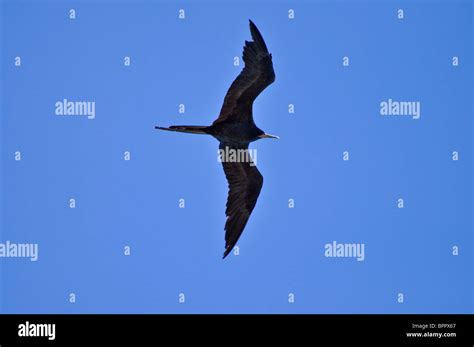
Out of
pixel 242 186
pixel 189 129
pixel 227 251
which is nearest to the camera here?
pixel 189 129

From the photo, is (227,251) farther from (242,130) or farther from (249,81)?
(249,81)

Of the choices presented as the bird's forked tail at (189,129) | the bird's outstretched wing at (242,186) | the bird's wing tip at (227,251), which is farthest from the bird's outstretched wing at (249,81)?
the bird's wing tip at (227,251)

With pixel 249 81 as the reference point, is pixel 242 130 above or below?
below

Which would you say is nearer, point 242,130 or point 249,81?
point 249,81

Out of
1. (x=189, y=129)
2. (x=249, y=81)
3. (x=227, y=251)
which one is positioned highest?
Result: (x=249, y=81)

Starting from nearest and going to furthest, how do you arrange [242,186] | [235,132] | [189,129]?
1. [189,129]
2. [235,132]
3. [242,186]

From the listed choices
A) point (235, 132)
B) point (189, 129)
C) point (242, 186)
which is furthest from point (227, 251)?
point (189, 129)

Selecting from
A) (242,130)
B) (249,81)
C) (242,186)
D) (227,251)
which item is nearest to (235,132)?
(242,130)
